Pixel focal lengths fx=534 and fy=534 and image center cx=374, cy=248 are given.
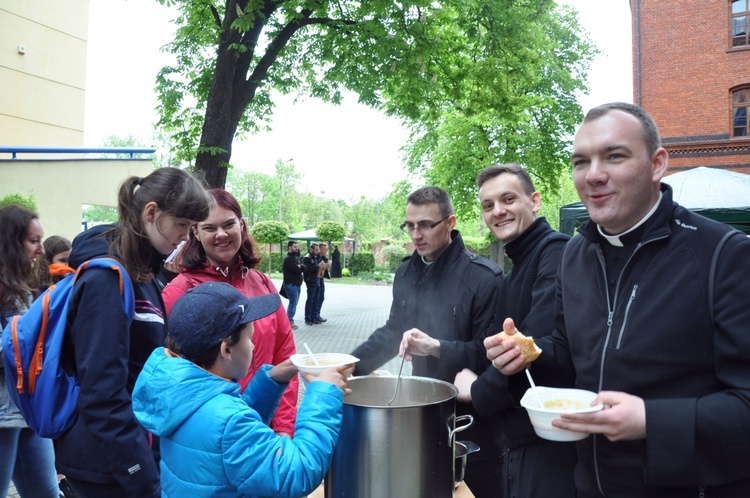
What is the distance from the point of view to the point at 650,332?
1.43 metres

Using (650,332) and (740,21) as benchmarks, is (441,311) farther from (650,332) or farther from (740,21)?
(740,21)

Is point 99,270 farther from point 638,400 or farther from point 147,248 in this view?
point 638,400

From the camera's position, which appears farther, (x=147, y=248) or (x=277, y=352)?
(x=277, y=352)

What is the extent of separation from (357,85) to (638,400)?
8.38 metres

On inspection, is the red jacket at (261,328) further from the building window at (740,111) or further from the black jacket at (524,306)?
the building window at (740,111)

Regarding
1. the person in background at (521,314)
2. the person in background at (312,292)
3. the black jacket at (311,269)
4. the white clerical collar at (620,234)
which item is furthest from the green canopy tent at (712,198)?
the white clerical collar at (620,234)

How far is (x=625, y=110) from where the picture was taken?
1581 millimetres

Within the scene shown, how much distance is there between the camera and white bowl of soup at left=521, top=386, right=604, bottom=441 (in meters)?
1.40

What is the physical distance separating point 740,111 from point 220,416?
75.5 ft

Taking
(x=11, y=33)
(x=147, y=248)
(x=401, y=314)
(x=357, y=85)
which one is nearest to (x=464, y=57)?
(x=357, y=85)

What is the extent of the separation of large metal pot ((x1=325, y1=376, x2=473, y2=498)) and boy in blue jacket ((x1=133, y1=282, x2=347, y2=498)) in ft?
0.44

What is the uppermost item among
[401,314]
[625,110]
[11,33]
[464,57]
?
[11,33]

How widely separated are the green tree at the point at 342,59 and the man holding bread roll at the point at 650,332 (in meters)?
6.18

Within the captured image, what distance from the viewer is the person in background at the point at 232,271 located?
8.71ft
